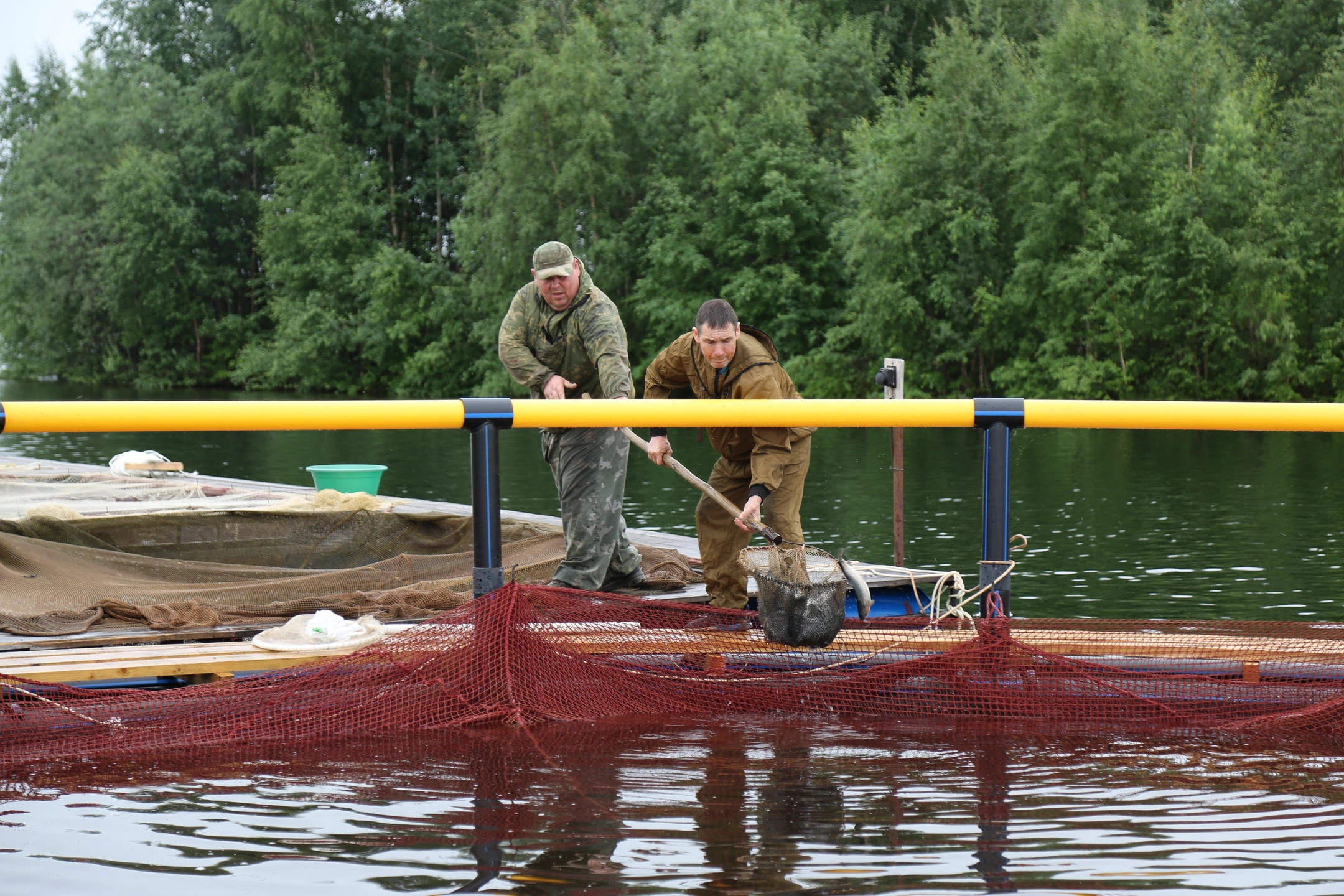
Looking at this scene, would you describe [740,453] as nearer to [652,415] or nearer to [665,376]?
[665,376]

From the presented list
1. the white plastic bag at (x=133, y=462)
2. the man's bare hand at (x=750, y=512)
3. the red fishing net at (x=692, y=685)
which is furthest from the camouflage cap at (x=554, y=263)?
the white plastic bag at (x=133, y=462)

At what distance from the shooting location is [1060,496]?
17.9m

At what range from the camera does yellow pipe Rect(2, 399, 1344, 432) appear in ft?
12.9

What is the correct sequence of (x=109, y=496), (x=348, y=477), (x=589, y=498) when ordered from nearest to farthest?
(x=589, y=498) < (x=109, y=496) < (x=348, y=477)

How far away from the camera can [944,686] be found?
4.54 m

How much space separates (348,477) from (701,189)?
33.5m

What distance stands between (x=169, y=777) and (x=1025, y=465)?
1957 centimetres

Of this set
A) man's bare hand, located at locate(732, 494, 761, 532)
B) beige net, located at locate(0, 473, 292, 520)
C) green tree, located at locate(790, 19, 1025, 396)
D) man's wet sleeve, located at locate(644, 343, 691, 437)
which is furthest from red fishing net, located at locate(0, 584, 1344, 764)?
green tree, located at locate(790, 19, 1025, 396)

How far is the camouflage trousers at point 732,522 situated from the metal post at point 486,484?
1335mm

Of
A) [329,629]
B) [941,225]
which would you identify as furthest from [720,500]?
[941,225]

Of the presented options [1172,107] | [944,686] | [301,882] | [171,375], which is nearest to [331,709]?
[301,882]

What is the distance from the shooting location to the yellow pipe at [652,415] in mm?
3926

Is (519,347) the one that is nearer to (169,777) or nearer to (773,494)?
(773,494)

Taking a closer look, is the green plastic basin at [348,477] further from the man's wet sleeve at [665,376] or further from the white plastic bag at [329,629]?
the white plastic bag at [329,629]
